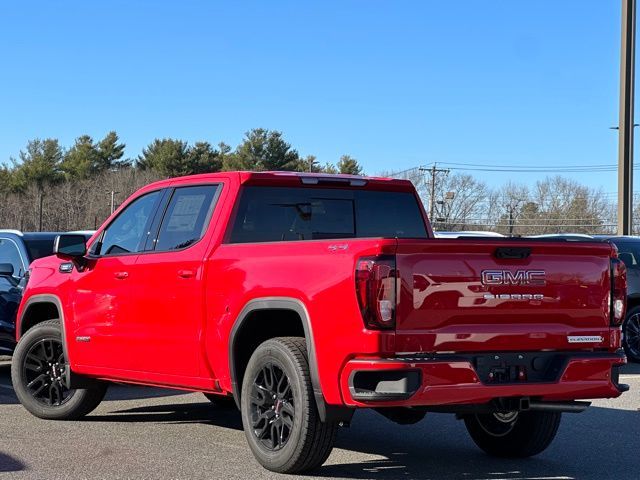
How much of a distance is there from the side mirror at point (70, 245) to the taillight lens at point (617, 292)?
13.7ft

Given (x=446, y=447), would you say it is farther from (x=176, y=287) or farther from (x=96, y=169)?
(x=96, y=169)

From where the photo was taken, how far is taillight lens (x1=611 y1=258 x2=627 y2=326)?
251 inches

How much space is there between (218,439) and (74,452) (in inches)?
45.2

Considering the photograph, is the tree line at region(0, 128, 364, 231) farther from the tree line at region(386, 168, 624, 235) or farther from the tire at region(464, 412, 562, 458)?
the tire at region(464, 412, 562, 458)

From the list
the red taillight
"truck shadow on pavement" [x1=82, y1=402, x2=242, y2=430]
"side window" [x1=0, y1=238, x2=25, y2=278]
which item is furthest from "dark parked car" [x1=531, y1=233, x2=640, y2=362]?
the red taillight

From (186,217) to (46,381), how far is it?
89.9 inches

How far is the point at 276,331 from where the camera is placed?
22.2 ft

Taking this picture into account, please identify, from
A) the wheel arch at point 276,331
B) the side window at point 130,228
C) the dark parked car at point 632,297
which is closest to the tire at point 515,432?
the wheel arch at point 276,331

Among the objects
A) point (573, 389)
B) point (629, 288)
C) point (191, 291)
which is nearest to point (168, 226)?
point (191, 291)

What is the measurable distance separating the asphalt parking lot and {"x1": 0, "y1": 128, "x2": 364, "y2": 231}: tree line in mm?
→ 75694

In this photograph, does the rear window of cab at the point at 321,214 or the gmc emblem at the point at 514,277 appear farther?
the rear window of cab at the point at 321,214

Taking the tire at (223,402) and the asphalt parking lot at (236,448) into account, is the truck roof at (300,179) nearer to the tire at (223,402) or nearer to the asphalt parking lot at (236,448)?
the asphalt parking lot at (236,448)

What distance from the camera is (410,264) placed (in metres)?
5.64

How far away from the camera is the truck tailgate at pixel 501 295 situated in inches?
223
